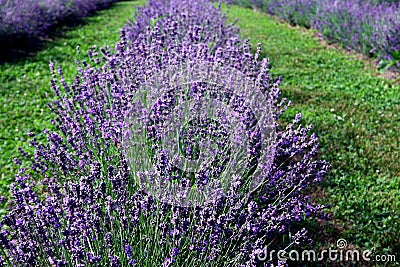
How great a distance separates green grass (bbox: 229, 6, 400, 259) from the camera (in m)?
3.14

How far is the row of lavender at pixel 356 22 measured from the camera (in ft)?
20.3

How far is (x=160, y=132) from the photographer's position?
2506mm

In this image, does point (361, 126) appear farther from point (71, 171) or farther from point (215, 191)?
point (71, 171)

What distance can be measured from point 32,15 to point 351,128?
18.8 feet

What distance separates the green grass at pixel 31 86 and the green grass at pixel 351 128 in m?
2.54

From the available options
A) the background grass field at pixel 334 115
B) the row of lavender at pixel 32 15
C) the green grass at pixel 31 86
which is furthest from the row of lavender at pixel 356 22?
the row of lavender at pixel 32 15

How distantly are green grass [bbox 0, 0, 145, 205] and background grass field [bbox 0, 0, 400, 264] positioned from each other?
1 centimetres

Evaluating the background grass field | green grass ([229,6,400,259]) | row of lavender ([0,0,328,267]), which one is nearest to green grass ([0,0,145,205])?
the background grass field

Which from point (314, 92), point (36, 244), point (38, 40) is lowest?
point (38, 40)

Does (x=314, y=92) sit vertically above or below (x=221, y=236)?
below

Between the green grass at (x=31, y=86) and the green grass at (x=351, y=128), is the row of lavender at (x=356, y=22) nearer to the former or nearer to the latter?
the green grass at (x=351, y=128)

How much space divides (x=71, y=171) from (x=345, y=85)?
4378 millimetres

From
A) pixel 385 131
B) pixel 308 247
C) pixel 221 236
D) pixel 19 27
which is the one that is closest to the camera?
pixel 221 236

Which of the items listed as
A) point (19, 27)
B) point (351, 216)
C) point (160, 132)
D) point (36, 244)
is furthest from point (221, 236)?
point (19, 27)
